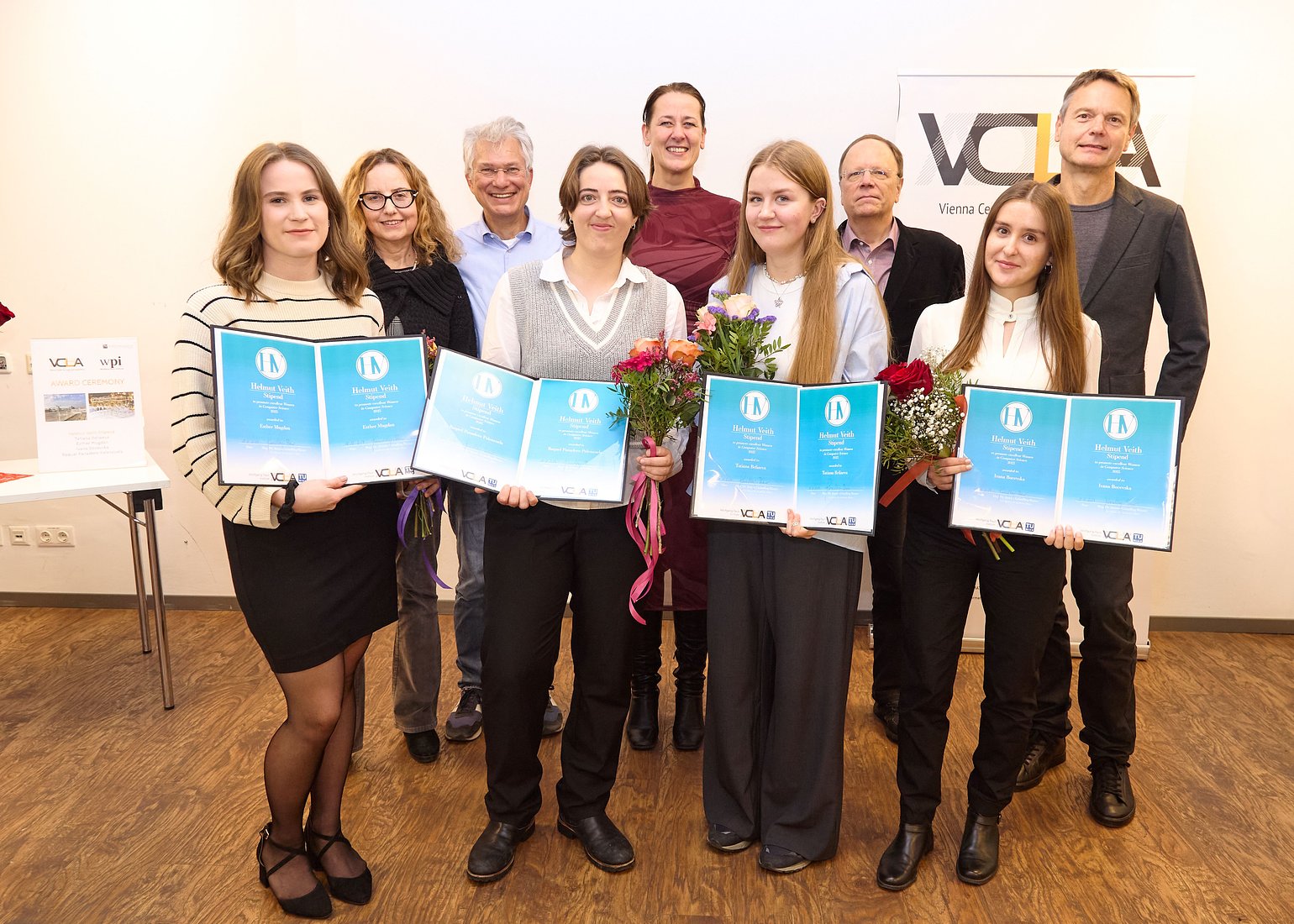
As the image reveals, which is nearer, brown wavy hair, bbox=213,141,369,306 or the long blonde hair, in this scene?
brown wavy hair, bbox=213,141,369,306

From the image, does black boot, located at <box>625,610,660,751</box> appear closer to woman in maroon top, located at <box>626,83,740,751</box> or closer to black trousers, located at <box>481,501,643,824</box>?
woman in maroon top, located at <box>626,83,740,751</box>

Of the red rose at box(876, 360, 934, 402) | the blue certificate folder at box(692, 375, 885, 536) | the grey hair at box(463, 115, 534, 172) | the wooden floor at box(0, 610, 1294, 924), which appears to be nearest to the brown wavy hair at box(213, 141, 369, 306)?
the grey hair at box(463, 115, 534, 172)

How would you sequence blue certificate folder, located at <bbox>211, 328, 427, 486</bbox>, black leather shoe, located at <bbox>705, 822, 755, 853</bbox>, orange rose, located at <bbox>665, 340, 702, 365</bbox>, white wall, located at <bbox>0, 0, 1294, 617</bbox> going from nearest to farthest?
blue certificate folder, located at <bbox>211, 328, 427, 486</bbox>, orange rose, located at <bbox>665, 340, 702, 365</bbox>, black leather shoe, located at <bbox>705, 822, 755, 853</bbox>, white wall, located at <bbox>0, 0, 1294, 617</bbox>

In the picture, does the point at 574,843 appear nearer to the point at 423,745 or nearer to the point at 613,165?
the point at 423,745

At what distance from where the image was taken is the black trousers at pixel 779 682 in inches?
90.4

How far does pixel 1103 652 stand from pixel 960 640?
0.67 m

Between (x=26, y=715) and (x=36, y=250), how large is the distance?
2.30m

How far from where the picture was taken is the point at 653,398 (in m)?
2.14

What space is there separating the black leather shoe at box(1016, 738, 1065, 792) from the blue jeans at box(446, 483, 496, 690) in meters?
1.84

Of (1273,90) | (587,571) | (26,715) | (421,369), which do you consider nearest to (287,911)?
(587,571)

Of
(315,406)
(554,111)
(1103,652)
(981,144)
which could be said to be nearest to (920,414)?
(1103,652)

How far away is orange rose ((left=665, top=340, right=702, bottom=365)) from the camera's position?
2084 mm

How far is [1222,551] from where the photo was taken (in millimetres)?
4375

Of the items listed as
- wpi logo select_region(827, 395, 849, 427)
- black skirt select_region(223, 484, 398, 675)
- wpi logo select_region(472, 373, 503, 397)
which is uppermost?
wpi logo select_region(472, 373, 503, 397)
